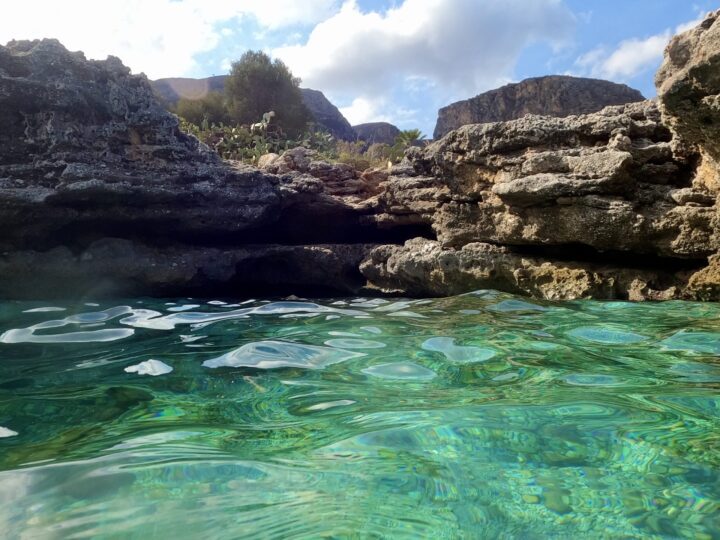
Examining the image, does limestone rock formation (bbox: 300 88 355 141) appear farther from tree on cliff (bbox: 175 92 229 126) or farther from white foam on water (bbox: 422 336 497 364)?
white foam on water (bbox: 422 336 497 364)

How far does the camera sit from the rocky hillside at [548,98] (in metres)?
23.0

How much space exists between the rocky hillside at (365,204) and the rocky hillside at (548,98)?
50.6 feet

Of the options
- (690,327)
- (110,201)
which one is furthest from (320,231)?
(690,327)

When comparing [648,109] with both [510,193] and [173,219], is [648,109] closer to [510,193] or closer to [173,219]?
[510,193]

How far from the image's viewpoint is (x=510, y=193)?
560 cm

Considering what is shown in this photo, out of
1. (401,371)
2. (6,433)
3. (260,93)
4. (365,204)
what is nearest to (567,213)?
(365,204)

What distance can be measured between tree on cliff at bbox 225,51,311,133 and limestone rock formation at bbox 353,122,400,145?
2458 cm

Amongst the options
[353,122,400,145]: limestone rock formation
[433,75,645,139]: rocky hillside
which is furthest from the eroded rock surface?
[353,122,400,145]: limestone rock formation

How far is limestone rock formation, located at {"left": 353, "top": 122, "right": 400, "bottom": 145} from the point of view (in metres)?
50.5

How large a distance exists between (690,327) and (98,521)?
11.6 ft

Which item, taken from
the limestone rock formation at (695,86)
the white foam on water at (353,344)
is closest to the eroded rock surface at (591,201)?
the limestone rock formation at (695,86)

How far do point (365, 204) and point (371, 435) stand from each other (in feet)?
21.2

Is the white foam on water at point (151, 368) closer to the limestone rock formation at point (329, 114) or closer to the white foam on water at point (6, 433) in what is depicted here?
the white foam on water at point (6, 433)

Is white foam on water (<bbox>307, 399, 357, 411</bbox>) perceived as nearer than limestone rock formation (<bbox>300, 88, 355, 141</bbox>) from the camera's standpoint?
Yes
